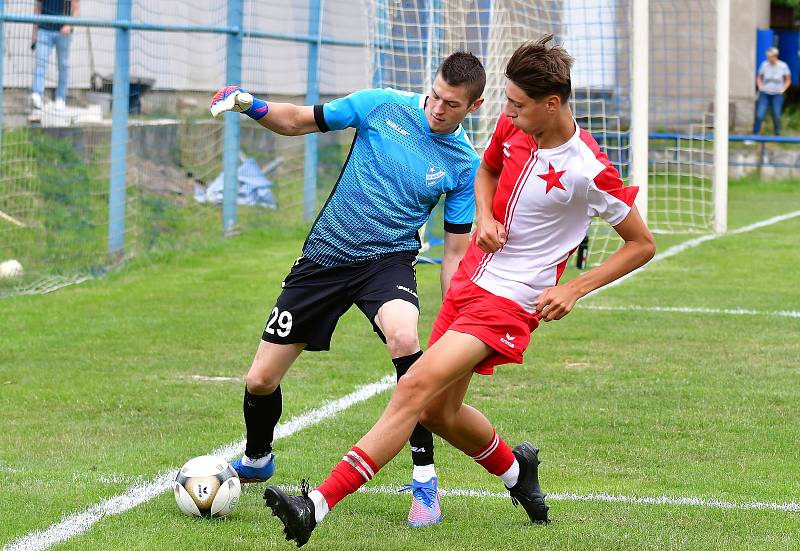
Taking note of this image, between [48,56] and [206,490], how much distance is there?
26.9 feet

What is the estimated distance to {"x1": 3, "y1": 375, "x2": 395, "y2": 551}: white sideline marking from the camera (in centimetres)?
478

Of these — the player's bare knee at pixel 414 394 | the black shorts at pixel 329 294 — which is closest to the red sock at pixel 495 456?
the player's bare knee at pixel 414 394

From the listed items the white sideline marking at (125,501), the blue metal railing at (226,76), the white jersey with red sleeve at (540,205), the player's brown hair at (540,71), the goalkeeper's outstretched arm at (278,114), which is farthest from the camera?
the blue metal railing at (226,76)

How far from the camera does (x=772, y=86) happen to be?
26359 millimetres

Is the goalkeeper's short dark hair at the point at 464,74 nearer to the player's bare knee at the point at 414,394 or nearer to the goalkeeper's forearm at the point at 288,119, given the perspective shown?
the goalkeeper's forearm at the point at 288,119

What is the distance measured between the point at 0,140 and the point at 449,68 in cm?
701

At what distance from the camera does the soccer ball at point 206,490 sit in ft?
16.6

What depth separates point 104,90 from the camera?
13773 mm

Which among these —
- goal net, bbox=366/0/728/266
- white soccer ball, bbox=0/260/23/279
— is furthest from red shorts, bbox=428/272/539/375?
goal net, bbox=366/0/728/266

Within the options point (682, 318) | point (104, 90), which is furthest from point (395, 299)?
point (104, 90)

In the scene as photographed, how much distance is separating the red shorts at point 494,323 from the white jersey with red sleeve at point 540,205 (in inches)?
1.4

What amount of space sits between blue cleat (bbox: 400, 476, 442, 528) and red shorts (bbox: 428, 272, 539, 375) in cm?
→ 65

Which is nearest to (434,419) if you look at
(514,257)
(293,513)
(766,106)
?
(514,257)

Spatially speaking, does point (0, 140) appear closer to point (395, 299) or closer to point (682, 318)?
point (682, 318)
